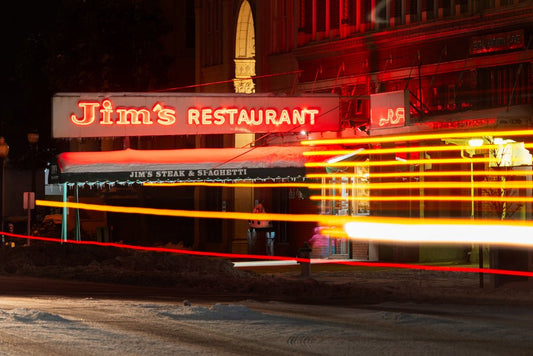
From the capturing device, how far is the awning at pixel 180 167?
30594 millimetres

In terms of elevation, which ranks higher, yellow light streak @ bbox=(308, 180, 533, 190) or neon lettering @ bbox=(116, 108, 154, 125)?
neon lettering @ bbox=(116, 108, 154, 125)

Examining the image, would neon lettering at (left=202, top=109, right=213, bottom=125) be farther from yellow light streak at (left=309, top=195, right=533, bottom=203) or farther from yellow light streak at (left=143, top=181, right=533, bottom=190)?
yellow light streak at (left=309, top=195, right=533, bottom=203)

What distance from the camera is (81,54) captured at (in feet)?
151

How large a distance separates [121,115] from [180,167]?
7.52 feet

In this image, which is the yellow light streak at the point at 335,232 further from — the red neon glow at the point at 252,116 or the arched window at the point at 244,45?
the arched window at the point at 244,45

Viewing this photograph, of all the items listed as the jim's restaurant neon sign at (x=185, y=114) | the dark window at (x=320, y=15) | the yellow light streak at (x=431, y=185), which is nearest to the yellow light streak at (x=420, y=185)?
the yellow light streak at (x=431, y=185)

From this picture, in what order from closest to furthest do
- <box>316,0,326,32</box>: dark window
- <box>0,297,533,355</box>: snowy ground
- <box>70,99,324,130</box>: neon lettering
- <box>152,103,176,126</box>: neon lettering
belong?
<box>0,297,533,355</box>: snowy ground, <box>70,99,324,130</box>: neon lettering, <box>152,103,176,126</box>: neon lettering, <box>316,0,326,32</box>: dark window

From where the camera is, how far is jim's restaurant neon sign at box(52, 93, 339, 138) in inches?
1180

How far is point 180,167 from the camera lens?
30828 mm

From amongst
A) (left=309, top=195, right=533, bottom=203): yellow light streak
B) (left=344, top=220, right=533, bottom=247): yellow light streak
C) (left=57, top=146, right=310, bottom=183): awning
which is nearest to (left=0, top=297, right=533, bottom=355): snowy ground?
(left=309, top=195, right=533, bottom=203): yellow light streak

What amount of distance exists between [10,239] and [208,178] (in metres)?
16.2

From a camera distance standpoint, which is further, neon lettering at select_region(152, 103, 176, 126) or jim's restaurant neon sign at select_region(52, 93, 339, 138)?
neon lettering at select_region(152, 103, 176, 126)

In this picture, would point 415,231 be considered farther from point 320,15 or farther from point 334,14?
point 320,15

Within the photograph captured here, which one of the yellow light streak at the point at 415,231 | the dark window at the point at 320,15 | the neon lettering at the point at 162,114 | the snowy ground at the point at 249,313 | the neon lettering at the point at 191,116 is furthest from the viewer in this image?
the dark window at the point at 320,15
